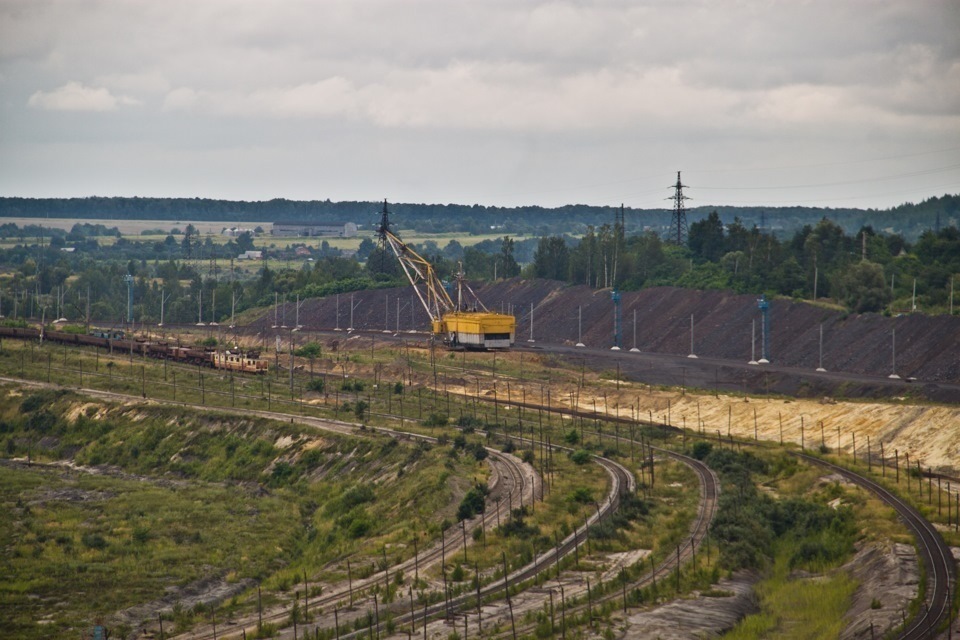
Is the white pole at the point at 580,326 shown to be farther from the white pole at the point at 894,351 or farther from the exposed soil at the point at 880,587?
the exposed soil at the point at 880,587

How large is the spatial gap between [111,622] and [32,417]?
202ft

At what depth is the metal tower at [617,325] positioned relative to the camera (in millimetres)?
146000

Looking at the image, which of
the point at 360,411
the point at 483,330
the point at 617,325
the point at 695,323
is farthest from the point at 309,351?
the point at 360,411

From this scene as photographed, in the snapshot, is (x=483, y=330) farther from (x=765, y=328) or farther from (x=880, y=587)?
(x=880, y=587)

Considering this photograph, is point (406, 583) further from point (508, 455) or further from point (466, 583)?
point (508, 455)

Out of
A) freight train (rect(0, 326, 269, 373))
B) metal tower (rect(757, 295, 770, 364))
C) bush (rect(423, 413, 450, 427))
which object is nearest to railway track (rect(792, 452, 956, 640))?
bush (rect(423, 413, 450, 427))

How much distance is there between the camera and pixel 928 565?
177 ft

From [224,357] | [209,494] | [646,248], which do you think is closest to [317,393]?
[224,357]

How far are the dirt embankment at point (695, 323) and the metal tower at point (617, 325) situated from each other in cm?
58

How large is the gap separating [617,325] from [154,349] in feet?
168

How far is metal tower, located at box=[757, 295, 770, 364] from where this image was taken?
4985 inches

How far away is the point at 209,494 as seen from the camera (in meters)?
83.6

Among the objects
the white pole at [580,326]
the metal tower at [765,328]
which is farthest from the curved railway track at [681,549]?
the white pole at [580,326]

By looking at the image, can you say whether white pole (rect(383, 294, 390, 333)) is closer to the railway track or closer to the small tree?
the small tree
